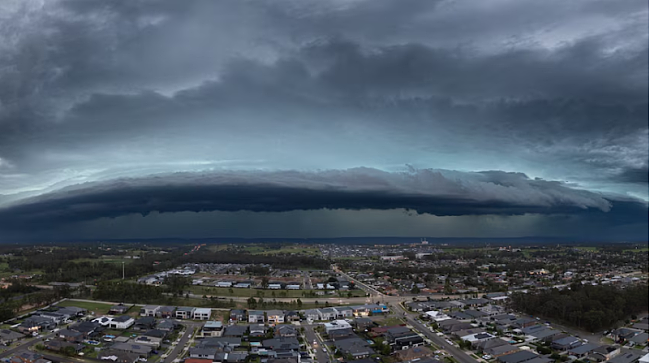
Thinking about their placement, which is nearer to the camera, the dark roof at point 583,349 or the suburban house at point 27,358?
the suburban house at point 27,358

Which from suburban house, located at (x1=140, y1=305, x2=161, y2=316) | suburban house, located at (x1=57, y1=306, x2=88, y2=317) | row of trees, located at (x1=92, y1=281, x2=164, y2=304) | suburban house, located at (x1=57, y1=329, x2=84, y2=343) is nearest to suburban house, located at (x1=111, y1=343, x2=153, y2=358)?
suburban house, located at (x1=57, y1=329, x2=84, y2=343)

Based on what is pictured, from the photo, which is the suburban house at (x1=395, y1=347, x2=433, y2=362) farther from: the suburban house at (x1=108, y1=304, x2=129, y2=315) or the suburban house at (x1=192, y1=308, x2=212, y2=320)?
the suburban house at (x1=108, y1=304, x2=129, y2=315)

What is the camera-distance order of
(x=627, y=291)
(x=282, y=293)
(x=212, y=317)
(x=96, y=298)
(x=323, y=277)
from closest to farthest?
(x=212, y=317)
(x=627, y=291)
(x=96, y=298)
(x=282, y=293)
(x=323, y=277)

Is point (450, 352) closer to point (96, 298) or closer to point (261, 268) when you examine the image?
point (96, 298)

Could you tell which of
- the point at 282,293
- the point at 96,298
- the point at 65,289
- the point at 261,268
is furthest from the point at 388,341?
the point at 261,268

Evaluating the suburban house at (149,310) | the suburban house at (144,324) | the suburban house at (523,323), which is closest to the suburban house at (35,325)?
the suburban house at (144,324)

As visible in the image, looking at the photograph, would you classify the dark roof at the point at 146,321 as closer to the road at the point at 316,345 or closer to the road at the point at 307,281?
the road at the point at 316,345
